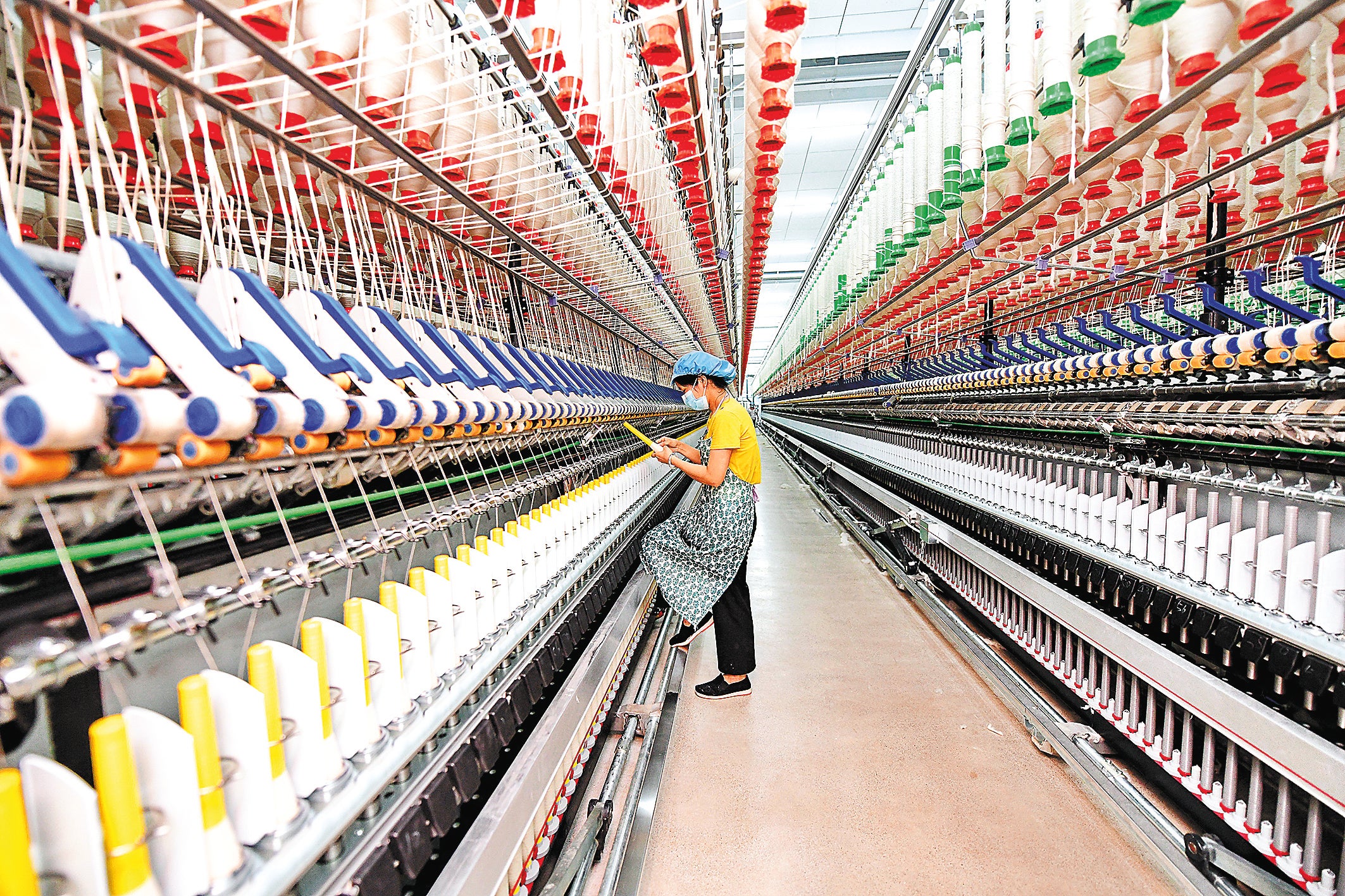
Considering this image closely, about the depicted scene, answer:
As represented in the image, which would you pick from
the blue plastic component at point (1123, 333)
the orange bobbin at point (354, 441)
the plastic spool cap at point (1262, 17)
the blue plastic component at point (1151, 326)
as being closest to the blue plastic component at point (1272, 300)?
the blue plastic component at point (1151, 326)

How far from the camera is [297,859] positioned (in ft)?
2.83

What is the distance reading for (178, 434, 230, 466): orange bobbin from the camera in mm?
779

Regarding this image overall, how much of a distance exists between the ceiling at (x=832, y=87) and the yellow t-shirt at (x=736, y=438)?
1.17m

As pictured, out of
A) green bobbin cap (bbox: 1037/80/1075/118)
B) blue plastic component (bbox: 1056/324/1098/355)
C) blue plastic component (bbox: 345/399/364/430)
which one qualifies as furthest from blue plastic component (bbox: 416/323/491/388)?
blue plastic component (bbox: 1056/324/1098/355)

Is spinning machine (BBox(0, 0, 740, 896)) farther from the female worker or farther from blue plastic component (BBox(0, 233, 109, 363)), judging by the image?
the female worker

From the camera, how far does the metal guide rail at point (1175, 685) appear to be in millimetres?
1785

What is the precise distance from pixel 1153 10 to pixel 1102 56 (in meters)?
0.19

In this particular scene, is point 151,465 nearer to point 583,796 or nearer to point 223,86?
point 223,86

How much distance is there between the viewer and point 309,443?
3.28 ft

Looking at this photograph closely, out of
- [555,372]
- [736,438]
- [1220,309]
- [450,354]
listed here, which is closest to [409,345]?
[450,354]

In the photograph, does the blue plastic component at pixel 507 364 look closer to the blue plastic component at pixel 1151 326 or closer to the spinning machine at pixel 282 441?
the spinning machine at pixel 282 441

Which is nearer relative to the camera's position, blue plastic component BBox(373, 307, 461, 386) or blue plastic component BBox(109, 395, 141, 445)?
blue plastic component BBox(109, 395, 141, 445)

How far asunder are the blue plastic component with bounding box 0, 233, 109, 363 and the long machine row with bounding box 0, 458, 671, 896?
351 mm

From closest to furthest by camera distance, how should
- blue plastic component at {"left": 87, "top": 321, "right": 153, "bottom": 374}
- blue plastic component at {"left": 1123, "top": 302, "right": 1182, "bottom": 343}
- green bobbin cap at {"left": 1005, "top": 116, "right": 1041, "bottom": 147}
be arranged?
blue plastic component at {"left": 87, "top": 321, "right": 153, "bottom": 374} < green bobbin cap at {"left": 1005, "top": 116, "right": 1041, "bottom": 147} < blue plastic component at {"left": 1123, "top": 302, "right": 1182, "bottom": 343}
